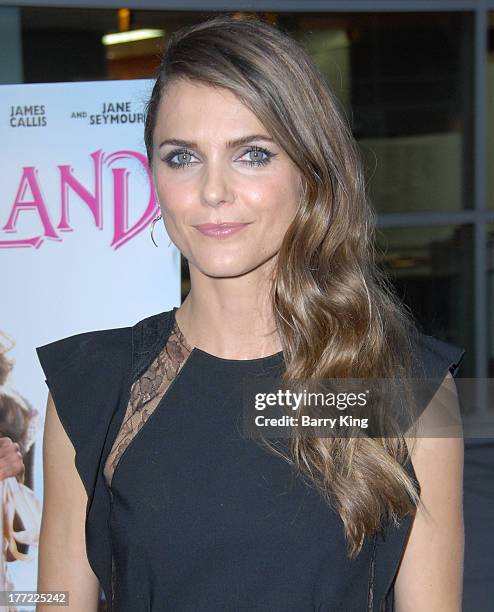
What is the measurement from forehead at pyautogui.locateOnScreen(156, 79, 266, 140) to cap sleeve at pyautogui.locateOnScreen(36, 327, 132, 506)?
429mm

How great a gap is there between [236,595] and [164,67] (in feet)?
3.13

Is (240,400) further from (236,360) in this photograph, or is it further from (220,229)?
(220,229)

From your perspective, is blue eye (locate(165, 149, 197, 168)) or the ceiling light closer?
blue eye (locate(165, 149, 197, 168))

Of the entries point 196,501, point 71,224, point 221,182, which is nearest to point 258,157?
point 221,182

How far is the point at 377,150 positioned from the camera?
4.46 metres

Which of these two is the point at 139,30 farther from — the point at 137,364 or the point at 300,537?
the point at 300,537

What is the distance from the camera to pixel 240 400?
5.49 feet

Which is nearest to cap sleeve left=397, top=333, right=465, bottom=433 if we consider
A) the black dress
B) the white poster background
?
the black dress

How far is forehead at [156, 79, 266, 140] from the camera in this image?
157cm

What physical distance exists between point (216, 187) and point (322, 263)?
0.27 metres

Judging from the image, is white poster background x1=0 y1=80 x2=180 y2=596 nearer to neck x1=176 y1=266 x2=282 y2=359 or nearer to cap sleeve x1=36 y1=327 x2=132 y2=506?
cap sleeve x1=36 y1=327 x2=132 y2=506

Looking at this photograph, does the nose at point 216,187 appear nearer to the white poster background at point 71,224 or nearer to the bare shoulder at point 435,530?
the bare shoulder at point 435,530

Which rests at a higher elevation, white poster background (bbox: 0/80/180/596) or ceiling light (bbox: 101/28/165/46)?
ceiling light (bbox: 101/28/165/46)

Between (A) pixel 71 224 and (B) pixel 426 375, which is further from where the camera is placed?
(A) pixel 71 224
